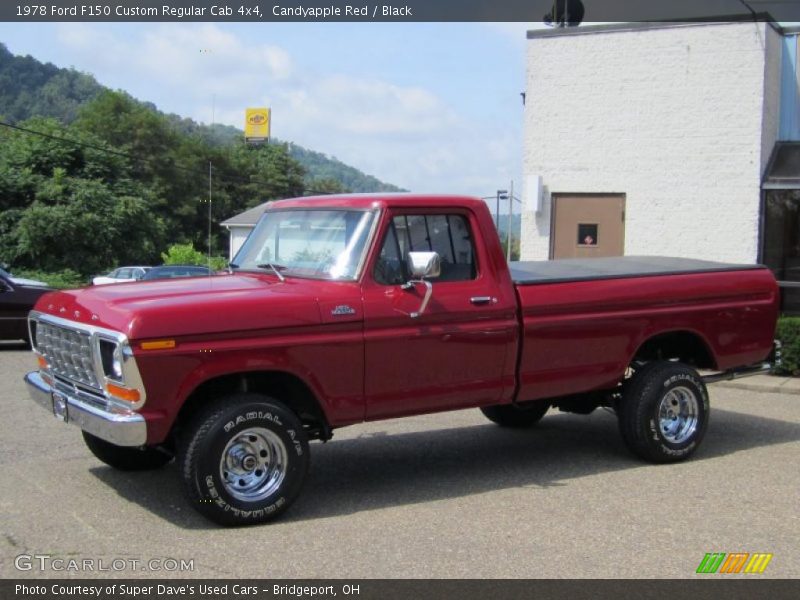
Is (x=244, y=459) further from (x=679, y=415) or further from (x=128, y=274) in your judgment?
(x=128, y=274)

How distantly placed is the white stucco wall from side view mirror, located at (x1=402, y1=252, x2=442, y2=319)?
9.96 m

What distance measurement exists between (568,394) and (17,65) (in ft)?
440

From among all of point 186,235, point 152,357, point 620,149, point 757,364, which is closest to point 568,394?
point 757,364

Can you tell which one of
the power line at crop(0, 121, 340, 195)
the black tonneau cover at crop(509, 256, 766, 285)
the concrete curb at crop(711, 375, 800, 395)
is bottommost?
→ the concrete curb at crop(711, 375, 800, 395)

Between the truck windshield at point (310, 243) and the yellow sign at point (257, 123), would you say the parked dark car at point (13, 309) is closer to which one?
the truck windshield at point (310, 243)

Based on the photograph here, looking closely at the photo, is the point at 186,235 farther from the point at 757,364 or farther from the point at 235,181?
the point at 757,364

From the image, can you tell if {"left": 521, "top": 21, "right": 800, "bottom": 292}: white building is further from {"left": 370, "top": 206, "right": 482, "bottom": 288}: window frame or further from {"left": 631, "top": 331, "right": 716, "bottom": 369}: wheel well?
{"left": 370, "top": 206, "right": 482, "bottom": 288}: window frame

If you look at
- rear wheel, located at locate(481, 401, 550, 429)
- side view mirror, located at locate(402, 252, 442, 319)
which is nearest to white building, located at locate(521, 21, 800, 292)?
rear wheel, located at locate(481, 401, 550, 429)

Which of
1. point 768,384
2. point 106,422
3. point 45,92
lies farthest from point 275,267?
point 45,92

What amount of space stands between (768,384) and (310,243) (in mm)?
7431

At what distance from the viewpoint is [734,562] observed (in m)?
5.31

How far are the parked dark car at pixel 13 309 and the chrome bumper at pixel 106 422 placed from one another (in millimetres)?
10942

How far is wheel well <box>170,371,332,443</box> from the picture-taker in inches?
237
